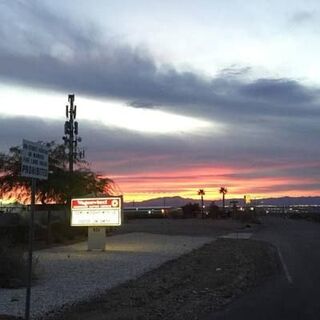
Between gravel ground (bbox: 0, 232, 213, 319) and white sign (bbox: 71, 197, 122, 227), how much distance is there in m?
1.30

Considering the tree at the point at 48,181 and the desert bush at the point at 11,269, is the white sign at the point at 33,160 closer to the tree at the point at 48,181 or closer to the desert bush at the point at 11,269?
the desert bush at the point at 11,269

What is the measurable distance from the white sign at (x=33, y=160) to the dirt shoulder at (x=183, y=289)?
10.1 feet

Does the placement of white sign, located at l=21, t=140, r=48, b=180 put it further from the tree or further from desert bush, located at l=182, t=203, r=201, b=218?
desert bush, located at l=182, t=203, r=201, b=218

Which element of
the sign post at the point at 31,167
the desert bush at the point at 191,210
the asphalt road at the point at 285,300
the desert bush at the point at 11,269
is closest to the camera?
the sign post at the point at 31,167

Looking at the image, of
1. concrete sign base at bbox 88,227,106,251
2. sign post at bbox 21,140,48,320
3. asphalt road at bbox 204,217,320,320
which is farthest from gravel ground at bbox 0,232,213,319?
asphalt road at bbox 204,217,320,320

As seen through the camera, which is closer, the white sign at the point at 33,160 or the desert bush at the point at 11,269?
the white sign at the point at 33,160

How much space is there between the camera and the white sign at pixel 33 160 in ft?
35.6

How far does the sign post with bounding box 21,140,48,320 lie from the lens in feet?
35.4

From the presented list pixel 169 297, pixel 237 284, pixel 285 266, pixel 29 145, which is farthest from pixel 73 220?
pixel 29 145

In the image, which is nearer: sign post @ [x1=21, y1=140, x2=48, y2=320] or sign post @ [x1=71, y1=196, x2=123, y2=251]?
sign post @ [x1=21, y1=140, x2=48, y2=320]

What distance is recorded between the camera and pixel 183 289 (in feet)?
57.8

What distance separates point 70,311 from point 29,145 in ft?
13.4

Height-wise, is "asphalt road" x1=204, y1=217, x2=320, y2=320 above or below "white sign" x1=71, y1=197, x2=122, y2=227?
below

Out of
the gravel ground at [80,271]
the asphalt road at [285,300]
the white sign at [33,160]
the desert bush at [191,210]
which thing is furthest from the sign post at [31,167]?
the desert bush at [191,210]
